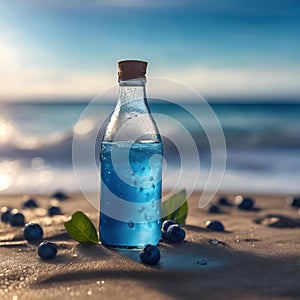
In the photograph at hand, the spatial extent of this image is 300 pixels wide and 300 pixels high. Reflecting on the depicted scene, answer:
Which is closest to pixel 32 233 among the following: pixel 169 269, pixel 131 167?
pixel 131 167

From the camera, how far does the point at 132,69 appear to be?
2.50 m

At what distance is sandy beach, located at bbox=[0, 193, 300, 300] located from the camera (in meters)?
2.04

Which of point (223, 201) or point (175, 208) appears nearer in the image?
point (175, 208)

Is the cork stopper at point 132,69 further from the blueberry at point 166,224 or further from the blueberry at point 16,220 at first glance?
the blueberry at point 16,220

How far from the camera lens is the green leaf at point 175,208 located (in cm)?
304

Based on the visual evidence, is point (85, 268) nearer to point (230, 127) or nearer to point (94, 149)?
point (94, 149)

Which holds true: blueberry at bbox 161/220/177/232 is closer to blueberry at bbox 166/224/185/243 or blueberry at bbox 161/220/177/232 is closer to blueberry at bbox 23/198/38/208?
blueberry at bbox 166/224/185/243

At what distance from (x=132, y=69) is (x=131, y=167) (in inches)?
17.1

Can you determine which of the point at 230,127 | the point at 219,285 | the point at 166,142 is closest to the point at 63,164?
the point at 166,142

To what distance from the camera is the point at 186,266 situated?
7.76 ft

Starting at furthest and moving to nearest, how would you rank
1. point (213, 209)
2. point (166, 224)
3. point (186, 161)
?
point (186, 161) → point (213, 209) → point (166, 224)

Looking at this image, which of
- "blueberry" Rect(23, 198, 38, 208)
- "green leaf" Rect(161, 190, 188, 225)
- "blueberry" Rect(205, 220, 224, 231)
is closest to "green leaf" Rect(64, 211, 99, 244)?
"green leaf" Rect(161, 190, 188, 225)

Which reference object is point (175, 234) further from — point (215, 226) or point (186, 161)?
point (186, 161)

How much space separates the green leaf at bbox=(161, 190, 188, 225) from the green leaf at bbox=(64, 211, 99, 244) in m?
0.49
